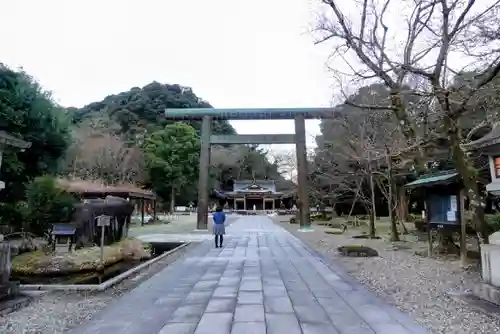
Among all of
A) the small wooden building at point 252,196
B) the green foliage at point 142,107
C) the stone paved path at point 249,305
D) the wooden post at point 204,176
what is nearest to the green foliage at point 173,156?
the green foliage at point 142,107

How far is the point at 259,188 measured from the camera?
52062 mm

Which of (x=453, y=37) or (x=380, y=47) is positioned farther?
(x=380, y=47)

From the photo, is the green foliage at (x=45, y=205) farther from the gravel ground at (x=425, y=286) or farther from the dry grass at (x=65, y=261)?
the gravel ground at (x=425, y=286)

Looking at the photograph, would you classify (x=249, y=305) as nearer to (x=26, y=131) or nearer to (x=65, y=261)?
(x=65, y=261)

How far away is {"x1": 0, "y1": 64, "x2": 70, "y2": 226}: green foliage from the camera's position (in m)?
11.8

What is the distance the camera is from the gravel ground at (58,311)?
13.2ft

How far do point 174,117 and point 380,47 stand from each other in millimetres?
13904

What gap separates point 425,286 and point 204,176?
14.0 meters

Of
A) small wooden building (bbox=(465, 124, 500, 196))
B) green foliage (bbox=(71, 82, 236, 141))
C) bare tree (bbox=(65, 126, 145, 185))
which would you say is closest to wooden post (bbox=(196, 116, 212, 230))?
bare tree (bbox=(65, 126, 145, 185))

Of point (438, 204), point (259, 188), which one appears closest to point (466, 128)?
point (438, 204)

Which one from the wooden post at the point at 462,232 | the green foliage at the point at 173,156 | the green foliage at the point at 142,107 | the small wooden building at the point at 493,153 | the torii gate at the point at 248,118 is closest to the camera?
the small wooden building at the point at 493,153

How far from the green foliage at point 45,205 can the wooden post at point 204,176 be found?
27.4ft

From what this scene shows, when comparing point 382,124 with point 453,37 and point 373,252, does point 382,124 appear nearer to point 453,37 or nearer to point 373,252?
point 373,252

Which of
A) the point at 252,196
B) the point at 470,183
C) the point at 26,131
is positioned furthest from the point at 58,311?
the point at 252,196
